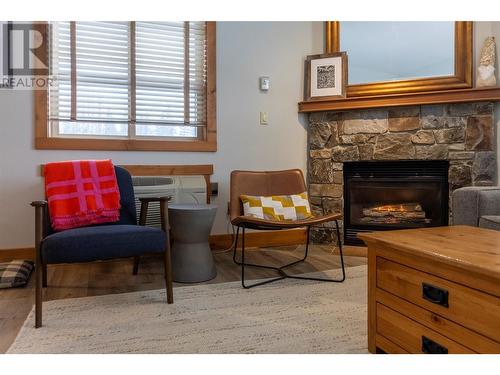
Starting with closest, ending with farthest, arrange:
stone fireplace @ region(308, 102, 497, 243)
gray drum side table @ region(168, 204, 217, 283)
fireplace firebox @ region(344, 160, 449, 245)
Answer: gray drum side table @ region(168, 204, 217, 283) < stone fireplace @ region(308, 102, 497, 243) < fireplace firebox @ region(344, 160, 449, 245)

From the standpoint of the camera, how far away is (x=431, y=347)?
4.02 ft

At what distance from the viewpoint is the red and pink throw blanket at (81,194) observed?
2311 millimetres

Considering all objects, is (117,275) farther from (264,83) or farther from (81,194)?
(264,83)

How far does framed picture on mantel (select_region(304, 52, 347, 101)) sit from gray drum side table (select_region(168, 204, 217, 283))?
1671 millimetres

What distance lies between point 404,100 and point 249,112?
134cm

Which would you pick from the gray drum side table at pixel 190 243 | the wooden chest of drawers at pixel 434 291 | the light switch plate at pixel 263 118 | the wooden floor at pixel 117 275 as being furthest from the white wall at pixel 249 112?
the wooden chest of drawers at pixel 434 291

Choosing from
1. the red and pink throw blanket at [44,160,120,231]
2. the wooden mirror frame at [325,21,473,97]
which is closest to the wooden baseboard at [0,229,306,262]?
the red and pink throw blanket at [44,160,120,231]

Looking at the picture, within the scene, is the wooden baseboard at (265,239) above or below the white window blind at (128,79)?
below

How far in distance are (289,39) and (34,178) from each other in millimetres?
2512

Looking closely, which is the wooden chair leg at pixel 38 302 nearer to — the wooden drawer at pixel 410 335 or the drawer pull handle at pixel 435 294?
the wooden drawer at pixel 410 335

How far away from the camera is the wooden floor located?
1.98 m

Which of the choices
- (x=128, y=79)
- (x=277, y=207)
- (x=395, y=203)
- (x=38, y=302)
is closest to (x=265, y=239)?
(x=277, y=207)

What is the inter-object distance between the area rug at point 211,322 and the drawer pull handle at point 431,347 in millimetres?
323

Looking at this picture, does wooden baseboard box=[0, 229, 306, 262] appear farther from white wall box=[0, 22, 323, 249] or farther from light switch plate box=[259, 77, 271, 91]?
light switch plate box=[259, 77, 271, 91]
